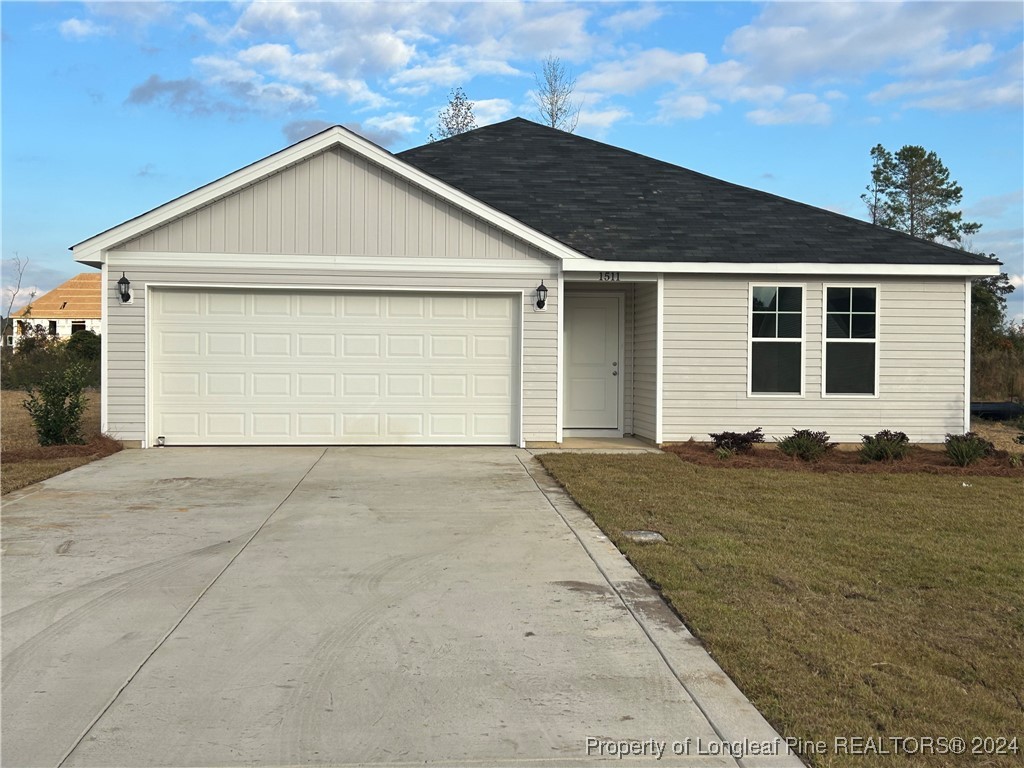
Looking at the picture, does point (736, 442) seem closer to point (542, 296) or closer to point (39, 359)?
point (542, 296)

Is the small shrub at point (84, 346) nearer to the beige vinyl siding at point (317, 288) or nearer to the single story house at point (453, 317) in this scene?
the beige vinyl siding at point (317, 288)

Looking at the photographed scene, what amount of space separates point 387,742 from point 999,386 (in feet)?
76.9

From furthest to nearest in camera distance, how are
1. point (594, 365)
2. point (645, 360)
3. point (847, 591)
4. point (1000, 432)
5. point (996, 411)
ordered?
point (996, 411) → point (1000, 432) → point (594, 365) → point (645, 360) → point (847, 591)

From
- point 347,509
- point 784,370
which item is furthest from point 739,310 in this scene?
point 347,509

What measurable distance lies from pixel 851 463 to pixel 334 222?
7729 mm

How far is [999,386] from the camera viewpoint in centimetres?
2262

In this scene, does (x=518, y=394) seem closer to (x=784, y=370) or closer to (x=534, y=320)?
(x=534, y=320)

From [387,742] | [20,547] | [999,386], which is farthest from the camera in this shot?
[999,386]

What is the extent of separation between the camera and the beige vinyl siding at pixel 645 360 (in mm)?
12898

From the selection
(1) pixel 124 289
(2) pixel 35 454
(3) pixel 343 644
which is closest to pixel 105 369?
(1) pixel 124 289

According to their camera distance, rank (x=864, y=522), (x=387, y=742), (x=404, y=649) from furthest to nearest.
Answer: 1. (x=864, y=522)
2. (x=404, y=649)
3. (x=387, y=742)

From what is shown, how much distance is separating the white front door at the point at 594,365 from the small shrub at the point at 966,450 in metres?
4.82

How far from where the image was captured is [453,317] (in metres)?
12.5

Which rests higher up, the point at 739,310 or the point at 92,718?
the point at 739,310
